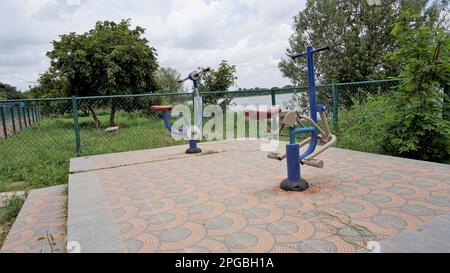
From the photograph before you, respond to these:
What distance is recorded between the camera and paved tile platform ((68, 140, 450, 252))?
175 centimetres

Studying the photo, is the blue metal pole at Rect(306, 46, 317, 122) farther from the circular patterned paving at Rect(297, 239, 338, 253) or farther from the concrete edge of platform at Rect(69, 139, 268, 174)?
the concrete edge of platform at Rect(69, 139, 268, 174)

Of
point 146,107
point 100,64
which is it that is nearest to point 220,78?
point 146,107

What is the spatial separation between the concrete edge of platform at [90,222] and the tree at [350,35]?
13392mm

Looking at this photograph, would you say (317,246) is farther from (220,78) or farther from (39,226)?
(220,78)

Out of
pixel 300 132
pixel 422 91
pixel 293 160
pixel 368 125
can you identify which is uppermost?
pixel 422 91

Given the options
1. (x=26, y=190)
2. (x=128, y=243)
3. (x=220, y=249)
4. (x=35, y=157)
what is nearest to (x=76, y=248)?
(x=128, y=243)

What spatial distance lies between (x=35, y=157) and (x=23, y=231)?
327 centimetres

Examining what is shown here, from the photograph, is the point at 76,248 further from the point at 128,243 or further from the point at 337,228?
the point at 337,228

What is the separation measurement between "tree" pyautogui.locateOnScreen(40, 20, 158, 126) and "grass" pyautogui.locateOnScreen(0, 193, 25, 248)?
5978 millimetres

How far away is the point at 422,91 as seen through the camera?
3.66 m

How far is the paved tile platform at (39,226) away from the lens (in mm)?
2139

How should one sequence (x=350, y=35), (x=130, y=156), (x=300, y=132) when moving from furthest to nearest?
(x=350, y=35) < (x=130, y=156) < (x=300, y=132)

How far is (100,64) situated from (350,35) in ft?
37.0

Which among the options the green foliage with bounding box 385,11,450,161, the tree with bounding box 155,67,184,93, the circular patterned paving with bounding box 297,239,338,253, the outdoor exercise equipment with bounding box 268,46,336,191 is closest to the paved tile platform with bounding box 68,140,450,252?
the circular patterned paving with bounding box 297,239,338,253
